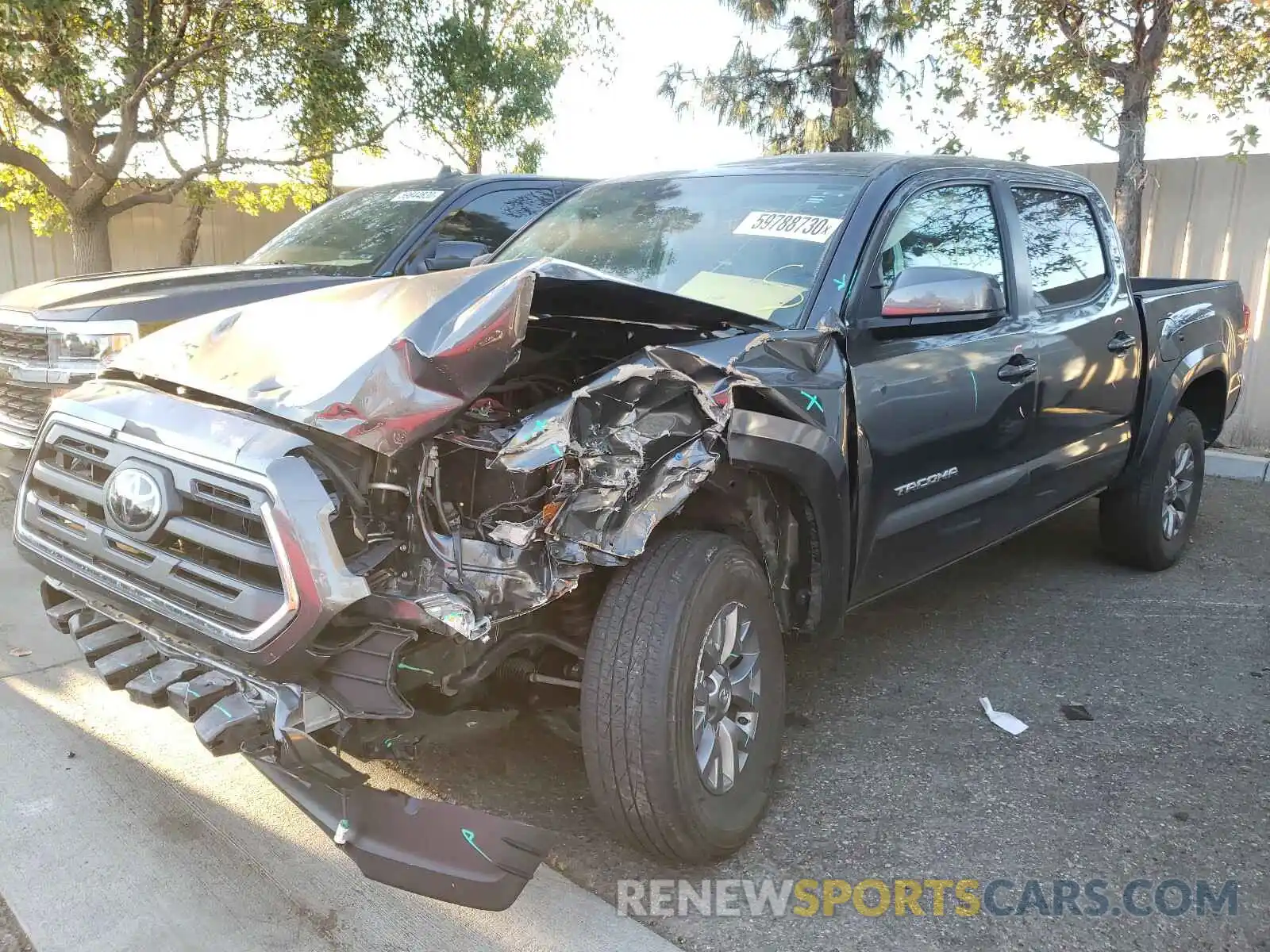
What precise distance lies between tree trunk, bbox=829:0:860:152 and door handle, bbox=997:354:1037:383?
9016mm

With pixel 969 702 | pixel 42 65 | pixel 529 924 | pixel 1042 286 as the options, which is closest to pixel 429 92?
pixel 42 65

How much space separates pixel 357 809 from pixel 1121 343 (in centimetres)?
379

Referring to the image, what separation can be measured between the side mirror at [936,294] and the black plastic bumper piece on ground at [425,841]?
6.08ft

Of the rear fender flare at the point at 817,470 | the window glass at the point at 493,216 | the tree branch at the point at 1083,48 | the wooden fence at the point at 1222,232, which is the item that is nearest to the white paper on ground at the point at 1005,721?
the rear fender flare at the point at 817,470

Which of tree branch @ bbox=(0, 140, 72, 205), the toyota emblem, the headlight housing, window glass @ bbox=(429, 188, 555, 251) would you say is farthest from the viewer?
tree branch @ bbox=(0, 140, 72, 205)

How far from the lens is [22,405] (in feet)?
15.3

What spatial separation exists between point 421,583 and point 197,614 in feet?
1.72

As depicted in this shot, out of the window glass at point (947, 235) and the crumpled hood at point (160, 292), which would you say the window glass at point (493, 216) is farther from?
the window glass at point (947, 235)

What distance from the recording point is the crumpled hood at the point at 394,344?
2107 millimetres

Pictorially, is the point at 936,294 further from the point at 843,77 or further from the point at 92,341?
the point at 843,77

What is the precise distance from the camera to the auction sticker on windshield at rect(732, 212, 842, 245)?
310cm

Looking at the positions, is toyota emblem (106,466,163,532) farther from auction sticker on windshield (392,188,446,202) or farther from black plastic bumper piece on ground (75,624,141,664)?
auction sticker on windshield (392,188,446,202)

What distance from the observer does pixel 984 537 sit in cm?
367

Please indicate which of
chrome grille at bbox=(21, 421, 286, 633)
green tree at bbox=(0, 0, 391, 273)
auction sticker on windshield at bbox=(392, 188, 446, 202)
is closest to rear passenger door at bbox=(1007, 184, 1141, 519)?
chrome grille at bbox=(21, 421, 286, 633)
